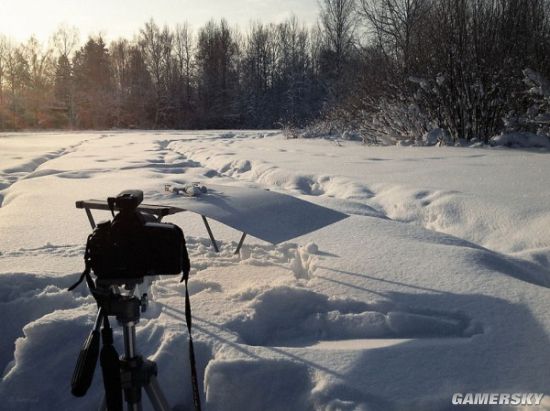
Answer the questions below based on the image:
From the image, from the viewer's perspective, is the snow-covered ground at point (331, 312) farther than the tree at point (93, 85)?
No

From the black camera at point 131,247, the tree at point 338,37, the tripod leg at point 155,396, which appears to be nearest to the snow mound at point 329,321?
the tripod leg at point 155,396

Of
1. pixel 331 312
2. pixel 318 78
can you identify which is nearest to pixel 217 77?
pixel 318 78

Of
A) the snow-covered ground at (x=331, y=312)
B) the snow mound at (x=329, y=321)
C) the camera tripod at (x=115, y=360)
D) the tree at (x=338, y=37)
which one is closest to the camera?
the camera tripod at (x=115, y=360)

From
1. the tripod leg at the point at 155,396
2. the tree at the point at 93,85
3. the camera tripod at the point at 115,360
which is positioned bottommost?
the tripod leg at the point at 155,396

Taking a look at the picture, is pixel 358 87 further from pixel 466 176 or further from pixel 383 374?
pixel 383 374

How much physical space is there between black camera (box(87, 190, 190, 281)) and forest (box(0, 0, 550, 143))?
7.48 metres

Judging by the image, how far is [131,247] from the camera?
96cm

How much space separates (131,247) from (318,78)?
40002 millimetres

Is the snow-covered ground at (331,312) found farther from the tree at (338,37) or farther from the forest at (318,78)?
the tree at (338,37)

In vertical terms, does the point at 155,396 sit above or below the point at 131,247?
below

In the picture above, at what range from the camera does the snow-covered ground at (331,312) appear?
1474mm

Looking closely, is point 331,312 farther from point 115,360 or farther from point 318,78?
point 318,78

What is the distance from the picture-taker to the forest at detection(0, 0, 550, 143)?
7879mm

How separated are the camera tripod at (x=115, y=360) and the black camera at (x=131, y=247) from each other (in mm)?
55
